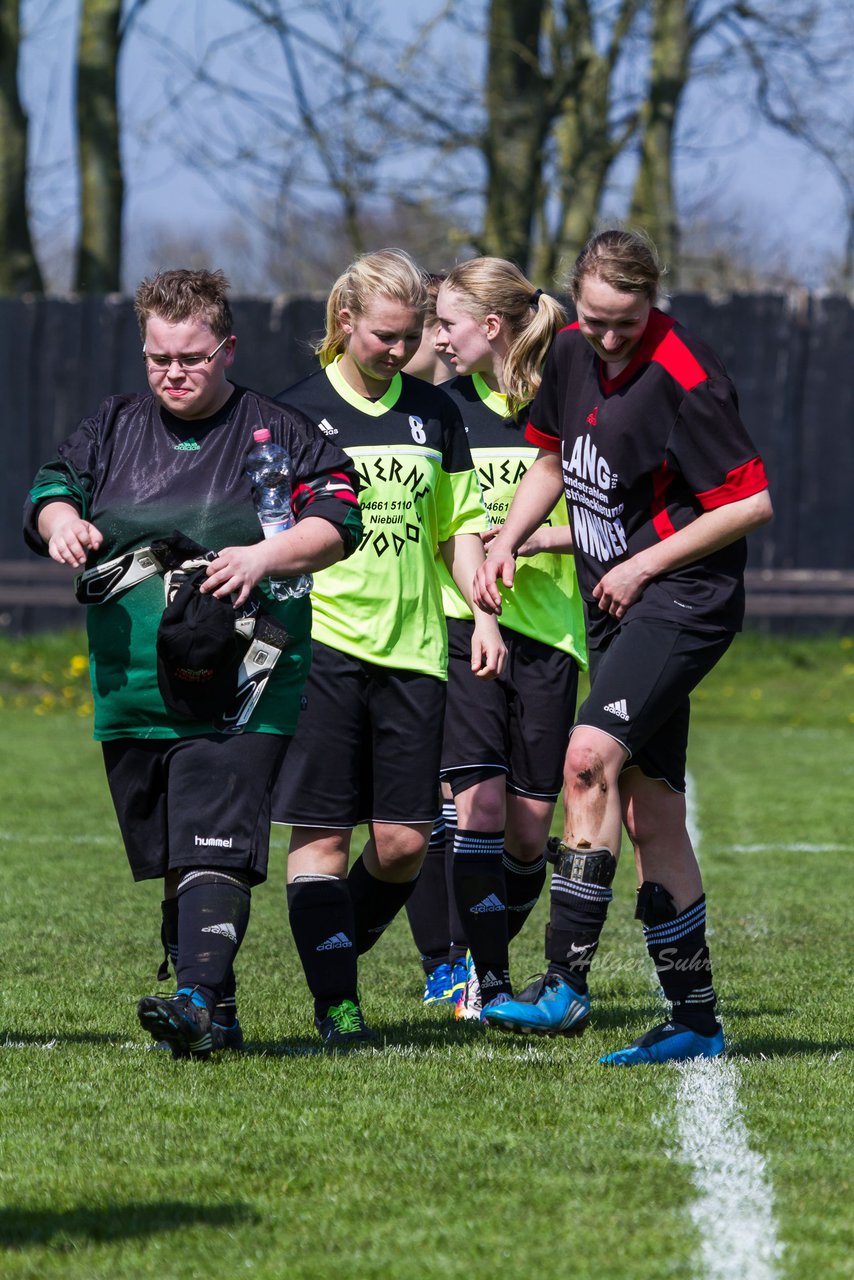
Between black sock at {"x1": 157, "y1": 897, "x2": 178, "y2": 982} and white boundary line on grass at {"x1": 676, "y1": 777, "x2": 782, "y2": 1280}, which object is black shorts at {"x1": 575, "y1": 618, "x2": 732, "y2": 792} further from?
black sock at {"x1": 157, "y1": 897, "x2": 178, "y2": 982}

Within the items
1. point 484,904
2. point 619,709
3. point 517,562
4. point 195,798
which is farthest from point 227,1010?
point 517,562

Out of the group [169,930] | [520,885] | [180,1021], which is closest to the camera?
[180,1021]

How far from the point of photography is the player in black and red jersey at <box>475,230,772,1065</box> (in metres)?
4.38

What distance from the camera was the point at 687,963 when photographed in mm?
4668

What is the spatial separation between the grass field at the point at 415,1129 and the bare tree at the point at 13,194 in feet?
42.6

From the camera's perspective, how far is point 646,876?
4699 millimetres

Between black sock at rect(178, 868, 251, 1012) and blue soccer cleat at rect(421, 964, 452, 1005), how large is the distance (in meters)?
1.40

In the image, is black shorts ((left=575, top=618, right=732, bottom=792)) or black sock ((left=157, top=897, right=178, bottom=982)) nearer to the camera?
black shorts ((left=575, top=618, right=732, bottom=792))

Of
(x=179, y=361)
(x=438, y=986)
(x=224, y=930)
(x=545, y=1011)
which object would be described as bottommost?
(x=438, y=986)

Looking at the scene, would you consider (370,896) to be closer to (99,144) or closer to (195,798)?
(195,798)

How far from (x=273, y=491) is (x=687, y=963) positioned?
162cm

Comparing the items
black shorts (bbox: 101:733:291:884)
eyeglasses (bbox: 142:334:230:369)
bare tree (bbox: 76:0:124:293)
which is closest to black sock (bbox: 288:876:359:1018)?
black shorts (bbox: 101:733:291:884)

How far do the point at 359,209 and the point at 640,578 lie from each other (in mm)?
18194

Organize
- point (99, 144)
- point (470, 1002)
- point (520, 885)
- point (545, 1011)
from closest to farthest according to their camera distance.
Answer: point (545, 1011) → point (470, 1002) → point (520, 885) → point (99, 144)
